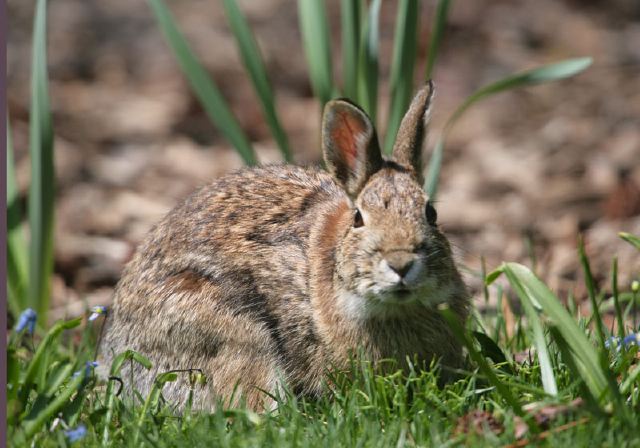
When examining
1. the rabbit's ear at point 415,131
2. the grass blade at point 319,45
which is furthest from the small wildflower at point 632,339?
the grass blade at point 319,45

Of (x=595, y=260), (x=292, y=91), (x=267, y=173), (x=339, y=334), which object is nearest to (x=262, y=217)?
(x=267, y=173)

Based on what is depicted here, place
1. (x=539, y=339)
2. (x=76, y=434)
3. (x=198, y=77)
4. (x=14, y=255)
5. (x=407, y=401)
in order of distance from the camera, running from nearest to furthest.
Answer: (x=76, y=434) < (x=539, y=339) < (x=407, y=401) < (x=198, y=77) < (x=14, y=255)

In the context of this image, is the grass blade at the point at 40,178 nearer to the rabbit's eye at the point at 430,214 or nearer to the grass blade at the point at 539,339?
the rabbit's eye at the point at 430,214

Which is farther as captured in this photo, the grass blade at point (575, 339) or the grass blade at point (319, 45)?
the grass blade at point (319, 45)

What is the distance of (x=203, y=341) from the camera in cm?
480

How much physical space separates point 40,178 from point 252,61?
132 centimetres

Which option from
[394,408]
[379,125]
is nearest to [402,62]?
[394,408]

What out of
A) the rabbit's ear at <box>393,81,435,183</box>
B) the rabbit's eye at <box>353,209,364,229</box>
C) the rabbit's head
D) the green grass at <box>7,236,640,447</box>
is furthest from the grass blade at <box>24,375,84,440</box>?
the rabbit's ear at <box>393,81,435,183</box>

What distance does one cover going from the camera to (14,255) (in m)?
6.08

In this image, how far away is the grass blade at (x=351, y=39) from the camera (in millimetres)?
5859

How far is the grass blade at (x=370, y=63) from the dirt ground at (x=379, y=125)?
1.20 m

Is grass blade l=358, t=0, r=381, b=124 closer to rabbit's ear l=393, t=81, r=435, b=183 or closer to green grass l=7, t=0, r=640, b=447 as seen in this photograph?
rabbit's ear l=393, t=81, r=435, b=183

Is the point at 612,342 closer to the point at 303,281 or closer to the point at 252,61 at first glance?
the point at 303,281

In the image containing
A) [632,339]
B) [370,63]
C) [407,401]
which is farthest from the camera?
[370,63]
